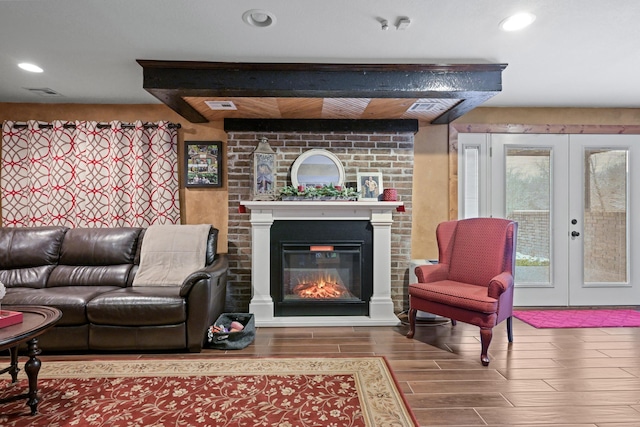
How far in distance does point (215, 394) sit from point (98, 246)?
2031 mm

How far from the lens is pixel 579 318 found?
148 inches

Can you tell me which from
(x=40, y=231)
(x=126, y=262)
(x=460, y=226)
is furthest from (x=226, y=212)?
(x=460, y=226)

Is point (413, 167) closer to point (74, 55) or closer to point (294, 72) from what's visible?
point (294, 72)

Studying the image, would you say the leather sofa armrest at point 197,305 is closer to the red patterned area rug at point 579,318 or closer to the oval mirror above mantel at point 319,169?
the oval mirror above mantel at point 319,169

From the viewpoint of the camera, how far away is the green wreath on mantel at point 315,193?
143 inches

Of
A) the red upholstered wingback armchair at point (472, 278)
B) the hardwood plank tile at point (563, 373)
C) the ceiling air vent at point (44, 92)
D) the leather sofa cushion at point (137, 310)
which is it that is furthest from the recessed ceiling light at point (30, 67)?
the hardwood plank tile at point (563, 373)

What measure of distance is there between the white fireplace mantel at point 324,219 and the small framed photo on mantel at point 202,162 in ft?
2.14

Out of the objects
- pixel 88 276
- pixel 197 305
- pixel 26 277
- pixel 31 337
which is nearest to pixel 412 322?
pixel 197 305

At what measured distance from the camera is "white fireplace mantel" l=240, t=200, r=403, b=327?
11.7 feet

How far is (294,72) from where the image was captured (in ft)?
9.32

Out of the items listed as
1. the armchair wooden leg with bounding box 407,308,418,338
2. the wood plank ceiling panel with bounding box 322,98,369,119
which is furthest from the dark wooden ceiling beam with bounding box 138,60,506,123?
the armchair wooden leg with bounding box 407,308,418,338

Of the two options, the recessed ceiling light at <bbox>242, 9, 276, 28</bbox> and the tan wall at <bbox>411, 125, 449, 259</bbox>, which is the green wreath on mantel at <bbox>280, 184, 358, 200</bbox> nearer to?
the tan wall at <bbox>411, 125, 449, 259</bbox>

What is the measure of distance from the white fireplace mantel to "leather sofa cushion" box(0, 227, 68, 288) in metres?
1.79

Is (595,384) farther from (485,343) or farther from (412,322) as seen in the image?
(412,322)
